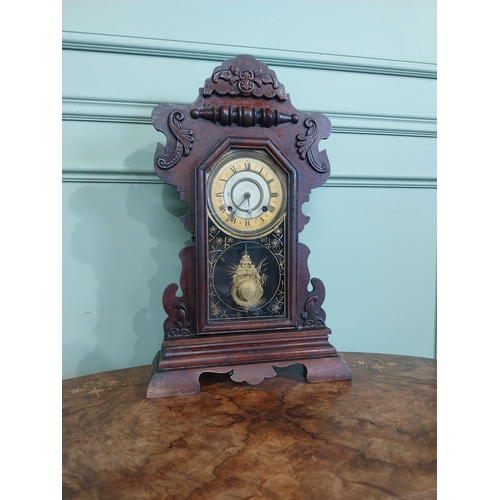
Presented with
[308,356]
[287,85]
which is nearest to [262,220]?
[308,356]

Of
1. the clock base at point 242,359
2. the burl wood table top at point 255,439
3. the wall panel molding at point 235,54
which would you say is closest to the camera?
the burl wood table top at point 255,439

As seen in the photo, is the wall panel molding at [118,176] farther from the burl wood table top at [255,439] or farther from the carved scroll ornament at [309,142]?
the burl wood table top at [255,439]

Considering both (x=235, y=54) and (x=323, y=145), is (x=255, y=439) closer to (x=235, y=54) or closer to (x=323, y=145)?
(x=323, y=145)

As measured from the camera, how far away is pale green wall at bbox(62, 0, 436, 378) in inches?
39.6

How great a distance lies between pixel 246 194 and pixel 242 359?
1.15 ft

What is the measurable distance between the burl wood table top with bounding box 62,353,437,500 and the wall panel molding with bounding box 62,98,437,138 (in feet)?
2.19

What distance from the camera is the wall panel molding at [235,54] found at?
3.25 feet

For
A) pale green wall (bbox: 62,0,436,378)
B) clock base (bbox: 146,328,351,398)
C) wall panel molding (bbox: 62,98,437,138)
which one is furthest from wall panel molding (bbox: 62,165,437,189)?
clock base (bbox: 146,328,351,398)

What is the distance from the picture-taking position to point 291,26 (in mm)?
1119

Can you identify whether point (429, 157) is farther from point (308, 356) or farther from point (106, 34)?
point (106, 34)

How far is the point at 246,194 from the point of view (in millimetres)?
813

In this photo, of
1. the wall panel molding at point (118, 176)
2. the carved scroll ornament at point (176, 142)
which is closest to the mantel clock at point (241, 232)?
the carved scroll ornament at point (176, 142)

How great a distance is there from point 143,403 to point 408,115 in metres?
1.13

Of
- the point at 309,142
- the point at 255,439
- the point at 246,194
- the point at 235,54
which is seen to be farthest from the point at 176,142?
the point at 255,439
